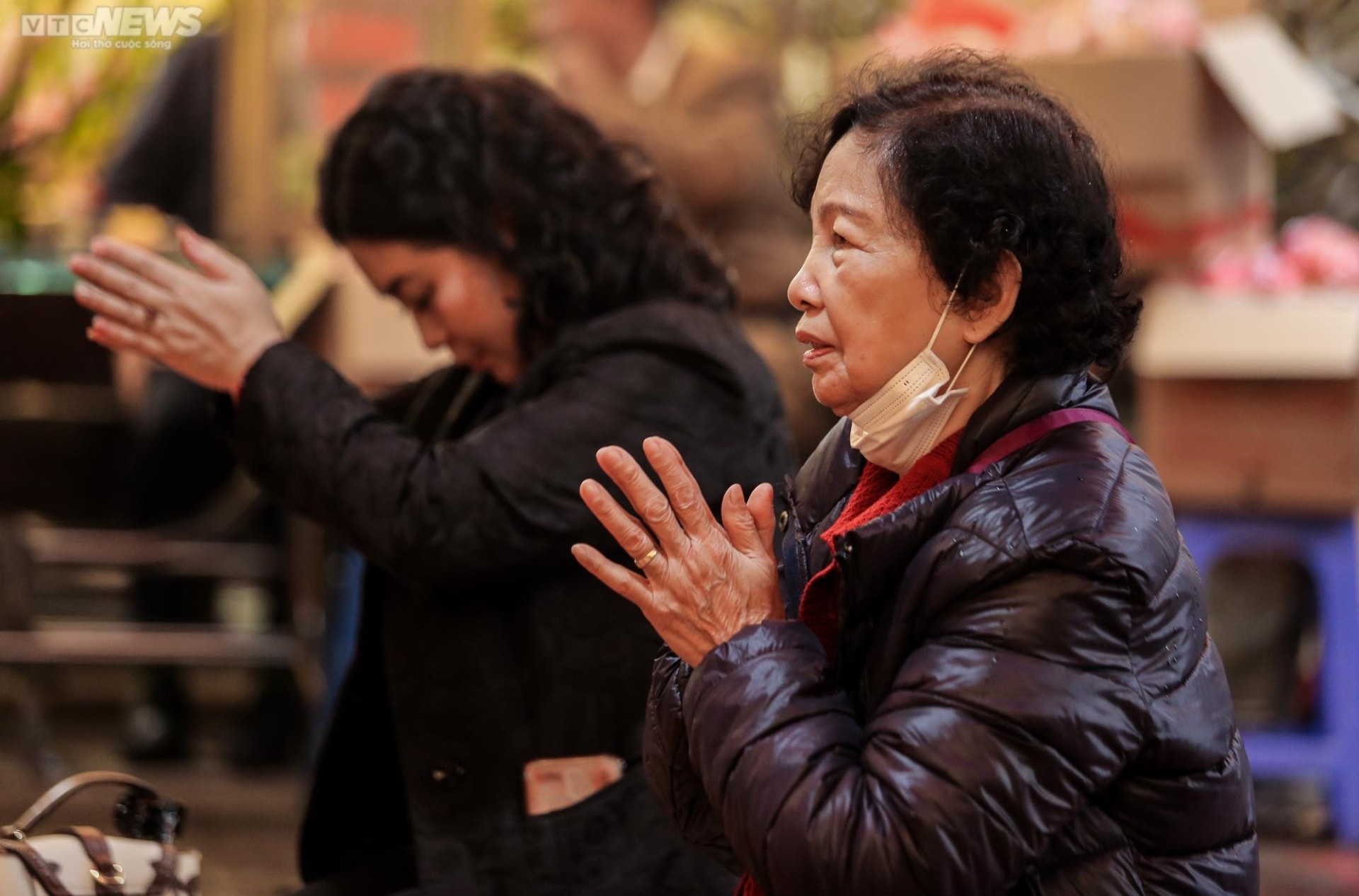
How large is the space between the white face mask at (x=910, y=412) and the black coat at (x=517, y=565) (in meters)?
0.45

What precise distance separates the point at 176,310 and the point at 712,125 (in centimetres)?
247

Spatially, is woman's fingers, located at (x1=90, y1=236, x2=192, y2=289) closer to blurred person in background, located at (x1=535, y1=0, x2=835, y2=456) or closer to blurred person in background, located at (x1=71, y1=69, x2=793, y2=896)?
blurred person in background, located at (x1=71, y1=69, x2=793, y2=896)

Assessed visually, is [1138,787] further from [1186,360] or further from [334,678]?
[334,678]

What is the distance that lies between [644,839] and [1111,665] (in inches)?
29.2

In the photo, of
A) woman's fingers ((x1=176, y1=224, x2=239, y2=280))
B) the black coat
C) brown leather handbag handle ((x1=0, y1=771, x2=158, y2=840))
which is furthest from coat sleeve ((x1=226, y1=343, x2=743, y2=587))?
brown leather handbag handle ((x1=0, y1=771, x2=158, y2=840))

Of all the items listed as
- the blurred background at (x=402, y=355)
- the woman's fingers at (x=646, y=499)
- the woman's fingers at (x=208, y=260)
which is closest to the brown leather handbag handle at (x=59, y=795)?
the woman's fingers at (x=208, y=260)

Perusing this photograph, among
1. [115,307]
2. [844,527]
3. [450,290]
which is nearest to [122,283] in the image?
[115,307]

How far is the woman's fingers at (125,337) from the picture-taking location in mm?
1770

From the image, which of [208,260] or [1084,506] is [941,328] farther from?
[208,260]

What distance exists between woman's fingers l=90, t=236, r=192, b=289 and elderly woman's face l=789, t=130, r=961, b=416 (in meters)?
0.77

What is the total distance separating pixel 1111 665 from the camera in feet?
3.86

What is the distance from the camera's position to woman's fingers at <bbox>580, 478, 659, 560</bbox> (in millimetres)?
1288

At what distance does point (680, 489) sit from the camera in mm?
1300

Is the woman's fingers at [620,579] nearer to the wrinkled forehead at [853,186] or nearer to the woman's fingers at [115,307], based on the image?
the wrinkled forehead at [853,186]
